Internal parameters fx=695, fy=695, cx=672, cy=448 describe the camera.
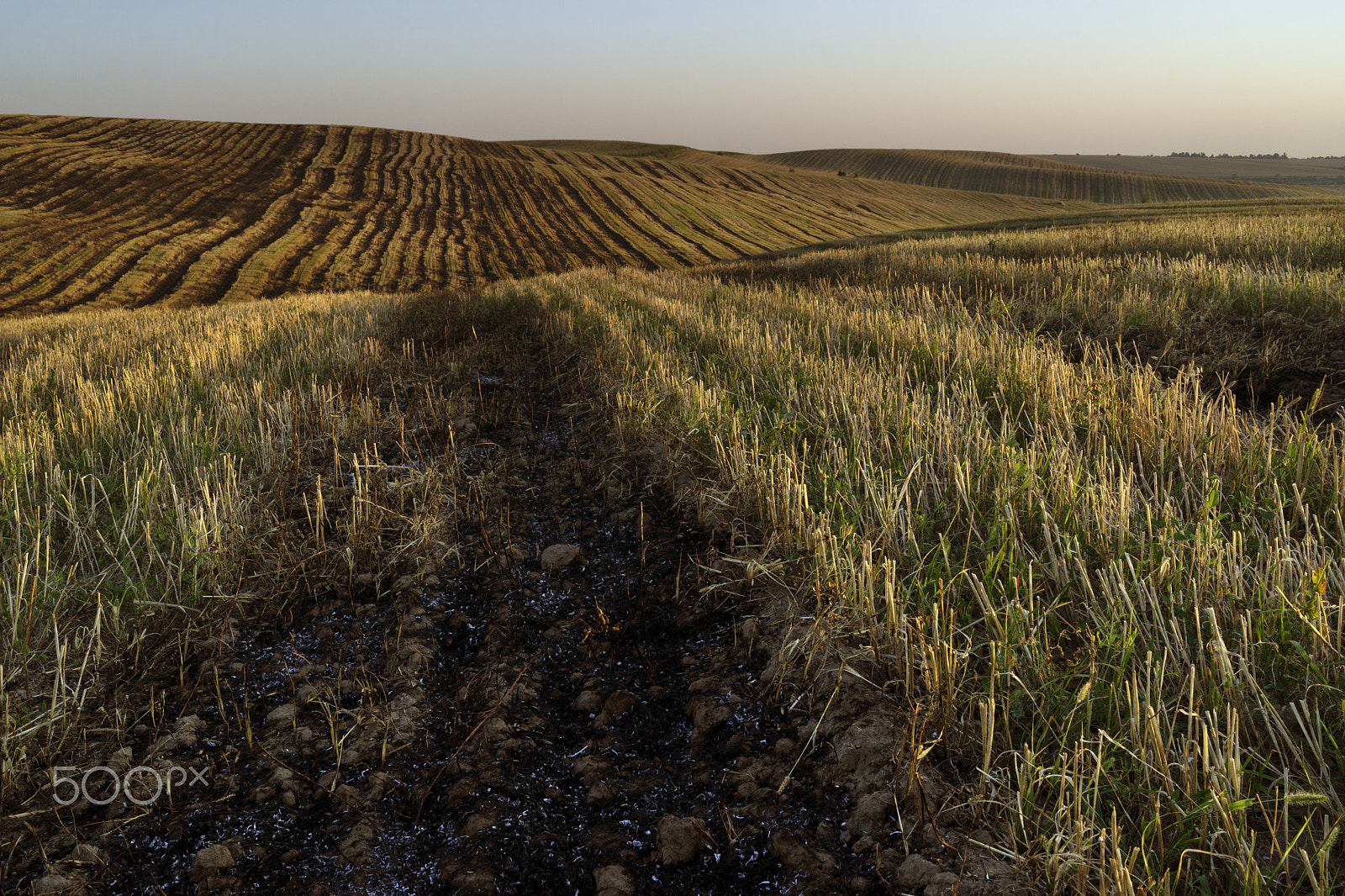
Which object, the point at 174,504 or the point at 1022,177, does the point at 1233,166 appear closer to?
the point at 1022,177

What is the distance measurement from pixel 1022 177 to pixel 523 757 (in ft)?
316

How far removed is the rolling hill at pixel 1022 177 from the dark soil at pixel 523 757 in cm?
7957

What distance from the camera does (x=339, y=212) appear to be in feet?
114

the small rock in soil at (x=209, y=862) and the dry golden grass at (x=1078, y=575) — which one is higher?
the dry golden grass at (x=1078, y=575)

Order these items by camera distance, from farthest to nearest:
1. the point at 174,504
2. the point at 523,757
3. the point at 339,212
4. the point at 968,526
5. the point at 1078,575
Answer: the point at 339,212 → the point at 174,504 → the point at 968,526 → the point at 1078,575 → the point at 523,757

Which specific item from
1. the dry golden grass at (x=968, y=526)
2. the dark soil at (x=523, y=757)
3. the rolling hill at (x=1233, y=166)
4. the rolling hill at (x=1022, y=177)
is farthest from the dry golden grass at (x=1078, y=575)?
the rolling hill at (x=1233, y=166)

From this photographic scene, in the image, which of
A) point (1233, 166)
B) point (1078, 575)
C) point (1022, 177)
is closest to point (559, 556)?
point (1078, 575)

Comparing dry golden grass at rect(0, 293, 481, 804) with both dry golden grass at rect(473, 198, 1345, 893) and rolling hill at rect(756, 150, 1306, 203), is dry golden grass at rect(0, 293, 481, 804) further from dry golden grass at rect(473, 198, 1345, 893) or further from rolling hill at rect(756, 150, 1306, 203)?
rolling hill at rect(756, 150, 1306, 203)

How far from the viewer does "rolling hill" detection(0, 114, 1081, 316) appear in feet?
83.1

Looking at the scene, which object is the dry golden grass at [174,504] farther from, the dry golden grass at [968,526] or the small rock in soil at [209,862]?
the small rock in soil at [209,862]

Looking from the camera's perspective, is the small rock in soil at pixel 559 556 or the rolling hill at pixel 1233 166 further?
the rolling hill at pixel 1233 166

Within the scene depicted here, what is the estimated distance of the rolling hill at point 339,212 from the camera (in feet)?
83.1

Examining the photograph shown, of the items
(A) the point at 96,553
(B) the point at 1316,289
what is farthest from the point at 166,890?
(B) the point at 1316,289

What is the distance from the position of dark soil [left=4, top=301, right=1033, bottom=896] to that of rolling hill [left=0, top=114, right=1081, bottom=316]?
24392 millimetres
